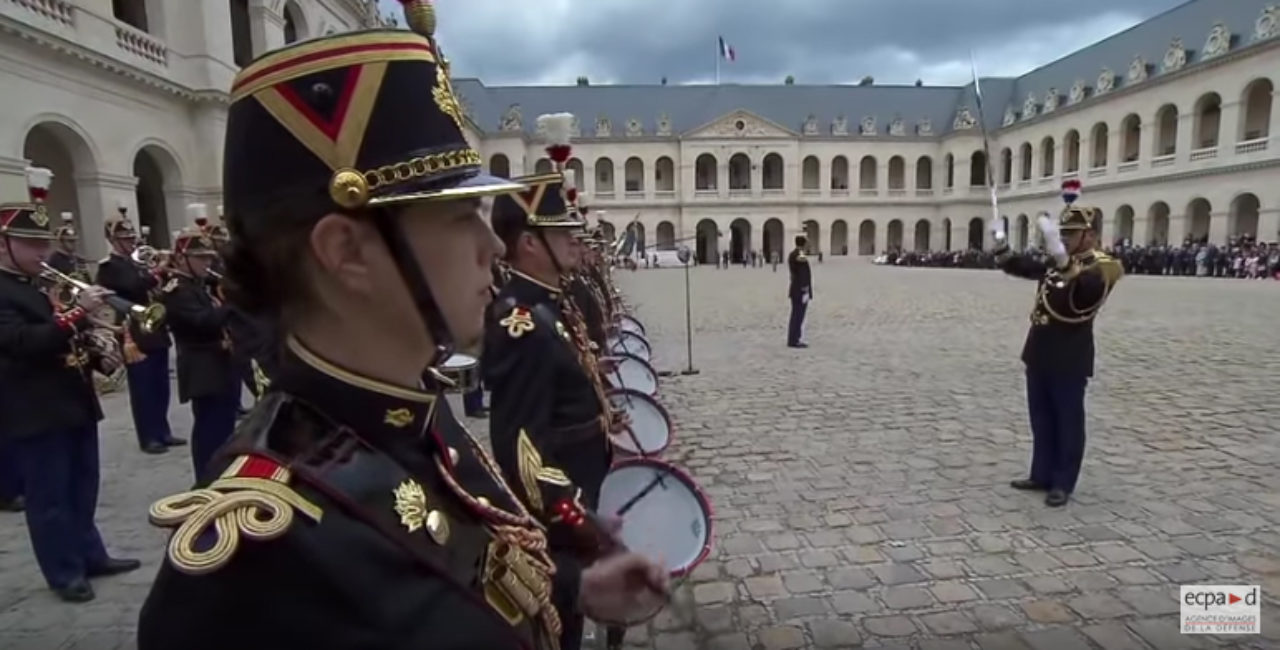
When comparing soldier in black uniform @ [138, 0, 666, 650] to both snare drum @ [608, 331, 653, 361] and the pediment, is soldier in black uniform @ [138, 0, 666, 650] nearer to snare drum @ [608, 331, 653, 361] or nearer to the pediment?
snare drum @ [608, 331, 653, 361]

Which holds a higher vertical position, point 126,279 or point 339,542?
point 126,279

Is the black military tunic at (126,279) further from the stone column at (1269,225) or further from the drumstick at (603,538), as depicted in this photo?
the stone column at (1269,225)

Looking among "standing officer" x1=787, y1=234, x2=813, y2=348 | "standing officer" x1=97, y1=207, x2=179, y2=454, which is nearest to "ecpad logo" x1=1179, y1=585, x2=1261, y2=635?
"standing officer" x1=97, y1=207, x2=179, y2=454

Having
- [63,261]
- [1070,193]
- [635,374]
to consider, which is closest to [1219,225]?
[1070,193]

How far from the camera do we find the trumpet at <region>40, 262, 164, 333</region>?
4555 mm

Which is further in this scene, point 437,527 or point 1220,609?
point 1220,609

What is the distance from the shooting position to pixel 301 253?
113cm

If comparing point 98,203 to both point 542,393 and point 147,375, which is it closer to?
point 147,375

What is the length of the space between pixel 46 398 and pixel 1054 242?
680 centimetres

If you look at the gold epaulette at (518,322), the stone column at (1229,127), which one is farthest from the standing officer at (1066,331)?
the stone column at (1229,127)

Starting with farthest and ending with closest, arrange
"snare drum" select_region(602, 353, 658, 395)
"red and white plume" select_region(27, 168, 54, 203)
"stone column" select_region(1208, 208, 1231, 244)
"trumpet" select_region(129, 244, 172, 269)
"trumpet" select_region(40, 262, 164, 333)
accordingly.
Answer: "stone column" select_region(1208, 208, 1231, 244)
"trumpet" select_region(129, 244, 172, 269)
"red and white plume" select_region(27, 168, 54, 203)
"snare drum" select_region(602, 353, 658, 395)
"trumpet" select_region(40, 262, 164, 333)

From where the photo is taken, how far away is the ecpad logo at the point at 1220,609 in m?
3.51

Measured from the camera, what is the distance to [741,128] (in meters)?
67.6

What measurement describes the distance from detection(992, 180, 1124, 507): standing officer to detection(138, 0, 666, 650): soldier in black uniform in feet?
16.9
